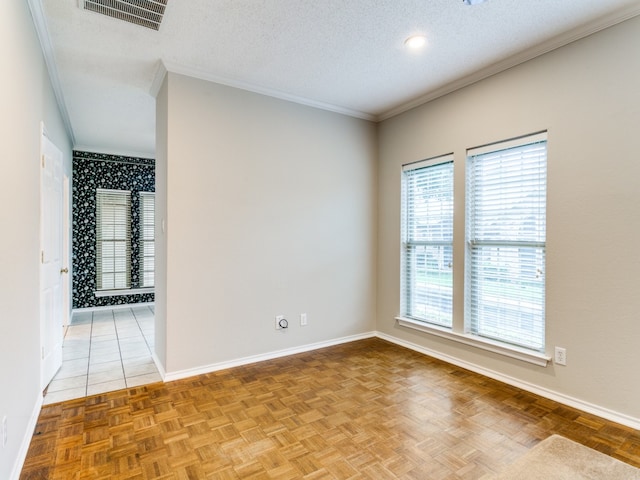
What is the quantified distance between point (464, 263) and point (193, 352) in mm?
2656

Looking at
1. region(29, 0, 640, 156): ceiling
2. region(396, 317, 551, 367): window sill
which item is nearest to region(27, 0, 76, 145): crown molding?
region(29, 0, 640, 156): ceiling

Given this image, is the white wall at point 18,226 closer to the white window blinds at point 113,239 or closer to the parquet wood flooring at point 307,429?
the parquet wood flooring at point 307,429

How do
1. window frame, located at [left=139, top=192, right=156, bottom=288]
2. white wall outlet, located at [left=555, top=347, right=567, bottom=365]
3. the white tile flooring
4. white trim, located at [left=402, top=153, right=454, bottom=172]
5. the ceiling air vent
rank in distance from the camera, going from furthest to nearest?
1. window frame, located at [left=139, top=192, right=156, bottom=288]
2. white trim, located at [left=402, top=153, right=454, bottom=172]
3. the white tile flooring
4. white wall outlet, located at [left=555, top=347, right=567, bottom=365]
5. the ceiling air vent

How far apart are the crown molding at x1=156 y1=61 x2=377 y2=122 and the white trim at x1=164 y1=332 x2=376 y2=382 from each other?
2.65 meters

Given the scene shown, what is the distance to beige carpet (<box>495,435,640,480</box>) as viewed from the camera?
1.65 m

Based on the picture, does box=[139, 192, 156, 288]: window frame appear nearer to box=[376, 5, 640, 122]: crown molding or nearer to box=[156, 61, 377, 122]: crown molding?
box=[156, 61, 377, 122]: crown molding

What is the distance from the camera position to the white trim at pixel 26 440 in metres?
1.77

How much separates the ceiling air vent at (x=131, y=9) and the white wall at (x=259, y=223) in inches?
26.3

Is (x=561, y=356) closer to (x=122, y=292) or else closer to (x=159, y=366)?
(x=159, y=366)

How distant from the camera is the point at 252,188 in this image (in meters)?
3.48

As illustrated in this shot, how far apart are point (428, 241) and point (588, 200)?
1501mm

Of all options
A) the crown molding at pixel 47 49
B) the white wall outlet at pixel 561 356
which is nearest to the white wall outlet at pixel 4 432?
the crown molding at pixel 47 49

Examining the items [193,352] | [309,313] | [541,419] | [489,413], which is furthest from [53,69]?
[541,419]

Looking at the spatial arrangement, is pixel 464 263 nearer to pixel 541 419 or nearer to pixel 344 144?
pixel 541 419
